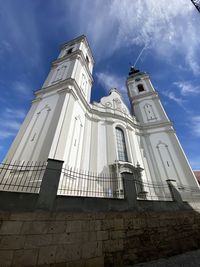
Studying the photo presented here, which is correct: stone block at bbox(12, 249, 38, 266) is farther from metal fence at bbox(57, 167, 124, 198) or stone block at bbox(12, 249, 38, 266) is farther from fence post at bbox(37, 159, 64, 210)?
metal fence at bbox(57, 167, 124, 198)

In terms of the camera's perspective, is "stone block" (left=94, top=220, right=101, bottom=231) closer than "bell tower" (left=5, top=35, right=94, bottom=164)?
Yes

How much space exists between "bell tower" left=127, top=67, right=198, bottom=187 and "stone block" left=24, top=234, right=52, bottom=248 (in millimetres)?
11127

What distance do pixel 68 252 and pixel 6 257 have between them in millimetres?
1367

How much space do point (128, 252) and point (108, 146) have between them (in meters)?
8.40

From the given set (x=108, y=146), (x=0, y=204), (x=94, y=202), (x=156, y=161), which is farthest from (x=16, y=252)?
(x=156, y=161)

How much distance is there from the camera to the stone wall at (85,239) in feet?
10.2

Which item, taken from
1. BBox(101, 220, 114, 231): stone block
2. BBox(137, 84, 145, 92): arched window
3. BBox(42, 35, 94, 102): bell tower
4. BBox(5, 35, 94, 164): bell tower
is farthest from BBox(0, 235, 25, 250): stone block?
BBox(137, 84, 145, 92): arched window

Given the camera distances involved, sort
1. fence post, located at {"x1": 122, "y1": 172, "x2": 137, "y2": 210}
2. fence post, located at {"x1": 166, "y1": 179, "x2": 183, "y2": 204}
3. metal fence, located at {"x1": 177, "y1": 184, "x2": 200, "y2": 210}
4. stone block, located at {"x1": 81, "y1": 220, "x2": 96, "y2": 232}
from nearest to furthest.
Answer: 1. stone block, located at {"x1": 81, "y1": 220, "x2": 96, "y2": 232}
2. fence post, located at {"x1": 122, "y1": 172, "x2": 137, "y2": 210}
3. fence post, located at {"x1": 166, "y1": 179, "x2": 183, "y2": 204}
4. metal fence, located at {"x1": 177, "y1": 184, "x2": 200, "y2": 210}

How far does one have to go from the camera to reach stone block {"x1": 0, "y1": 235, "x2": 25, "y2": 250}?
117 inches

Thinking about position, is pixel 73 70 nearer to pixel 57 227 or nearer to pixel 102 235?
pixel 57 227

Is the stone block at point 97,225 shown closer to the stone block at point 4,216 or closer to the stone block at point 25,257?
the stone block at point 25,257

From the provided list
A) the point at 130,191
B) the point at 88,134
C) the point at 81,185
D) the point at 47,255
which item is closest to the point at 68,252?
the point at 47,255

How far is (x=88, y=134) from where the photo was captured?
12227mm

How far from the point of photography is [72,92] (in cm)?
1083
